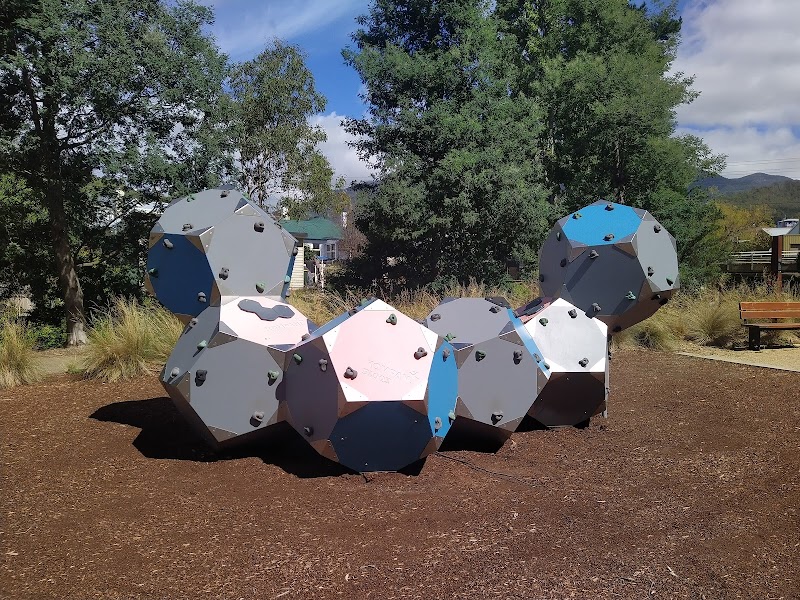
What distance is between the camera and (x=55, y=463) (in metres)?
5.66

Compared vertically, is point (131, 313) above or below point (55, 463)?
above

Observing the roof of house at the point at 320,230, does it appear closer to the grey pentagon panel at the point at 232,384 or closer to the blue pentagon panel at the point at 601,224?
the blue pentagon panel at the point at 601,224

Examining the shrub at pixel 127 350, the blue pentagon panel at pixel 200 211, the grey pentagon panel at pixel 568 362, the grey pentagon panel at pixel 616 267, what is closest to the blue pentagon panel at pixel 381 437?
the grey pentagon panel at pixel 568 362

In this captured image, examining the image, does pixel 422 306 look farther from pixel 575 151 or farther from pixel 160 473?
pixel 575 151

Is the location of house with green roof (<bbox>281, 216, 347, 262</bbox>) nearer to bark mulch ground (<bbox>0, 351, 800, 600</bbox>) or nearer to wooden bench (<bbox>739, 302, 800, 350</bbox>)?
wooden bench (<bbox>739, 302, 800, 350</bbox>)

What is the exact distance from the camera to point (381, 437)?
500cm

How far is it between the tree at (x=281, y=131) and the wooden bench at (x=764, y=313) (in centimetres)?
1348

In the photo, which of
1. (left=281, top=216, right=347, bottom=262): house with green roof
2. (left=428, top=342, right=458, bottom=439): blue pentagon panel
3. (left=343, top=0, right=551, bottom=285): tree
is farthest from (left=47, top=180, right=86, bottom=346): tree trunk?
(left=281, top=216, right=347, bottom=262): house with green roof

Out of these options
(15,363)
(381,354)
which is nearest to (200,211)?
(381,354)

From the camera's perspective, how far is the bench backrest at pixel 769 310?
41.9 feet

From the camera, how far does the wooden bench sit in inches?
493

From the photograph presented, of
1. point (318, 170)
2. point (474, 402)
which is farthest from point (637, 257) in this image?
point (318, 170)

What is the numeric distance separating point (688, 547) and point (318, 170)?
1985 centimetres

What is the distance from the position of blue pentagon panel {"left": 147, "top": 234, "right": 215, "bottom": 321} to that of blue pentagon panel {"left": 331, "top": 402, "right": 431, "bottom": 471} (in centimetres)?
192
